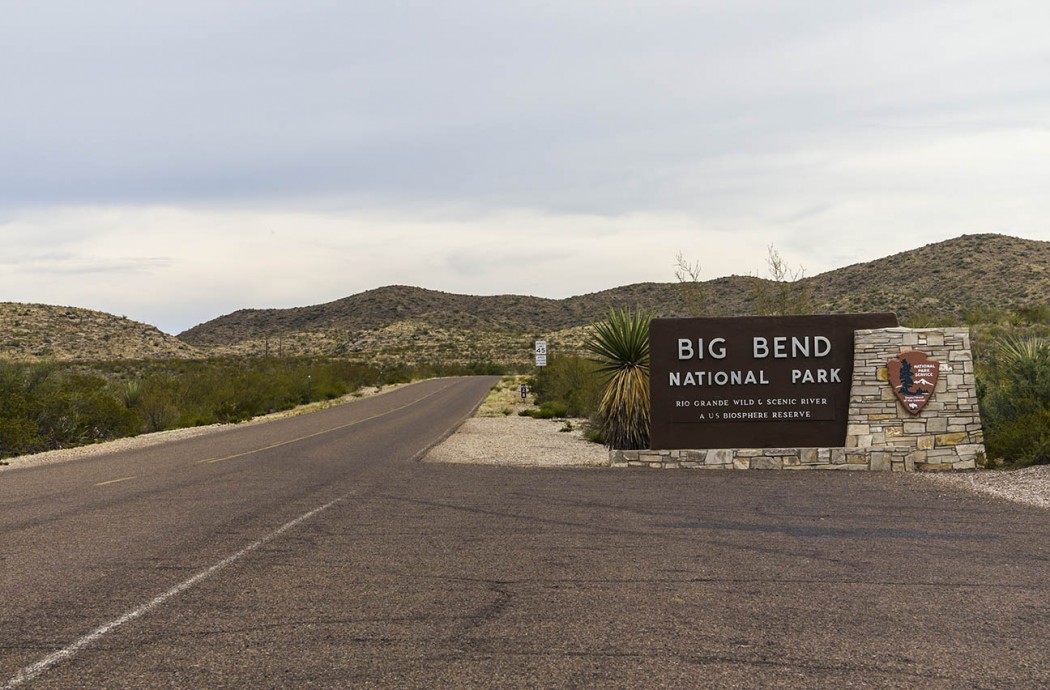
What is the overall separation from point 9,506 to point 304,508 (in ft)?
14.6

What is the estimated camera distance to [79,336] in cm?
9750

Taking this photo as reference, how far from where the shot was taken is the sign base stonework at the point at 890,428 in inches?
668

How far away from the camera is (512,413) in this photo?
37938mm

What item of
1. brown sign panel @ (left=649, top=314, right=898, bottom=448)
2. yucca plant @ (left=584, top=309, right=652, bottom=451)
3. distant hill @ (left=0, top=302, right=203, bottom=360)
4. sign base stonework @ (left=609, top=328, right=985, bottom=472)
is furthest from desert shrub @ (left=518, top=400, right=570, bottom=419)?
distant hill @ (left=0, top=302, right=203, bottom=360)

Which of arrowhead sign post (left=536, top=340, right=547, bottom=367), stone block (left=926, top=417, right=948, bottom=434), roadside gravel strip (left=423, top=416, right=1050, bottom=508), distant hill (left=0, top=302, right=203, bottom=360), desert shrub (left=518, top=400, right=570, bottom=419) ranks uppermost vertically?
distant hill (left=0, top=302, right=203, bottom=360)

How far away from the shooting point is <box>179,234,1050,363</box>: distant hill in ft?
235

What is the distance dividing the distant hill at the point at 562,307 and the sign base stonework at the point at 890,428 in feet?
24.5

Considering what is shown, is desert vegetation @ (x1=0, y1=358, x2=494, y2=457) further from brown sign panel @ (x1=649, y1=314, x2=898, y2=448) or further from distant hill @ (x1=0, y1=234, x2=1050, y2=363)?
brown sign panel @ (x1=649, y1=314, x2=898, y2=448)

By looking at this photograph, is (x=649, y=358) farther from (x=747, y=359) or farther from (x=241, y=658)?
(x=241, y=658)

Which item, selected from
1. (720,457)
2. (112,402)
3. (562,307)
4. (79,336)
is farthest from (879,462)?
(562,307)

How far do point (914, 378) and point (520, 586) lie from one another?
39.7ft

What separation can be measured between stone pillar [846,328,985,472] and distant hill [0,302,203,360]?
8302 centimetres

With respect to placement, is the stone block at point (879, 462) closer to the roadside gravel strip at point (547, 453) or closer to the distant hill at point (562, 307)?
the roadside gravel strip at point (547, 453)

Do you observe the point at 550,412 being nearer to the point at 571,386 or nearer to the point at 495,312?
the point at 571,386
